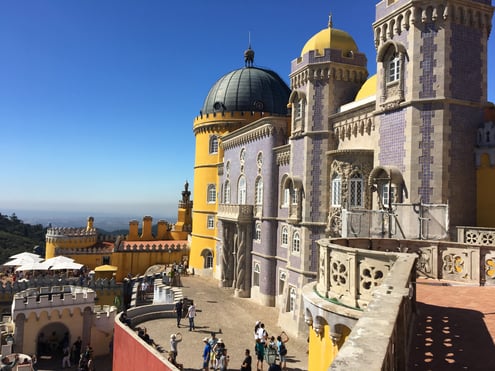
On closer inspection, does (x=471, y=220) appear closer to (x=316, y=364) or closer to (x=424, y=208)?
(x=424, y=208)

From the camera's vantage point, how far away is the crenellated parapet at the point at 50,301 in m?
22.7

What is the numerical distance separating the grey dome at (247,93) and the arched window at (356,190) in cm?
1900

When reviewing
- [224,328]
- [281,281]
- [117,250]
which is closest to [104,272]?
[117,250]

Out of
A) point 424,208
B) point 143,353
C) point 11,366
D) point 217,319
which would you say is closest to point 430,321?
point 424,208

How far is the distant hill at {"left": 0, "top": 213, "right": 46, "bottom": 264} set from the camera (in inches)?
2689

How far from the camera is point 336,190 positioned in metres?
19.1

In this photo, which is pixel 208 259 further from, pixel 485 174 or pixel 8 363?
pixel 485 174

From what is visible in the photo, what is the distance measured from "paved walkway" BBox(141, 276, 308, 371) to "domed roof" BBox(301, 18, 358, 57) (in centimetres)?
1515

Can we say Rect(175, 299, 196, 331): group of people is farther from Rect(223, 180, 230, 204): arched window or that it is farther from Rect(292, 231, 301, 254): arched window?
Rect(223, 180, 230, 204): arched window

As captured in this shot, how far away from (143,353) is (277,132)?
16196 millimetres

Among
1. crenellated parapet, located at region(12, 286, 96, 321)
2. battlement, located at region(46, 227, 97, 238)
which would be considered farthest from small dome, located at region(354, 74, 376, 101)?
battlement, located at region(46, 227, 97, 238)

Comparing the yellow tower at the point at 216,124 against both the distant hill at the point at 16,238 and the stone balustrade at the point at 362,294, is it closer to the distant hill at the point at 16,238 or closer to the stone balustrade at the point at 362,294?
the stone balustrade at the point at 362,294

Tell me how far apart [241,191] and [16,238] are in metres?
64.6

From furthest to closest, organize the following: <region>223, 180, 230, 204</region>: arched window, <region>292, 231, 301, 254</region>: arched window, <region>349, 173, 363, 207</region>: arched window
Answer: <region>223, 180, 230, 204</region>: arched window, <region>292, 231, 301, 254</region>: arched window, <region>349, 173, 363, 207</region>: arched window
